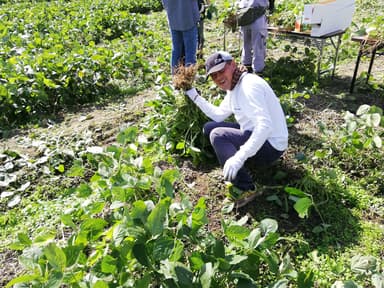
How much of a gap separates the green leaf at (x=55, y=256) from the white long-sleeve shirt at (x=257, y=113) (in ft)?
3.70

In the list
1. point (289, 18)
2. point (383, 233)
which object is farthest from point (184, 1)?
point (383, 233)

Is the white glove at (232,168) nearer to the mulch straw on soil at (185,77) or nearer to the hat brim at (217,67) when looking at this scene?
the hat brim at (217,67)

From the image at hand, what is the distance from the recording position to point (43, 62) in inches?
168

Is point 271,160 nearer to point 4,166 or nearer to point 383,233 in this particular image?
point 383,233

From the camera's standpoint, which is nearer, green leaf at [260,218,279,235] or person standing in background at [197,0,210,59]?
green leaf at [260,218,279,235]

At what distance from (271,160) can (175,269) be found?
123 centimetres

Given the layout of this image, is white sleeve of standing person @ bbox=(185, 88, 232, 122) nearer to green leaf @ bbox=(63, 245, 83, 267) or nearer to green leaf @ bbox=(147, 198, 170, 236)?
green leaf @ bbox=(147, 198, 170, 236)

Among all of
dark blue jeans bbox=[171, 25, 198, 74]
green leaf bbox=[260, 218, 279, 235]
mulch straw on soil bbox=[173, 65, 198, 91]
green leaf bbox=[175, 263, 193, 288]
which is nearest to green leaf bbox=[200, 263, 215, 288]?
green leaf bbox=[175, 263, 193, 288]

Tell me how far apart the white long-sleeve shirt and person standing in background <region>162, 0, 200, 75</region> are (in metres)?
1.46

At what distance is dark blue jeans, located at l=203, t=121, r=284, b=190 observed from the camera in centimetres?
229

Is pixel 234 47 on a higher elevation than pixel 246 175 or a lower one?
lower

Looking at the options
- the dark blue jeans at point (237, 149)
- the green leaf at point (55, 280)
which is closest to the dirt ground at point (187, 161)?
the dark blue jeans at point (237, 149)

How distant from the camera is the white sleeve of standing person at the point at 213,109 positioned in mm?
2643

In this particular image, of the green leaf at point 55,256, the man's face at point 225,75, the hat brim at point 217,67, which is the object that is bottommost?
the green leaf at point 55,256
